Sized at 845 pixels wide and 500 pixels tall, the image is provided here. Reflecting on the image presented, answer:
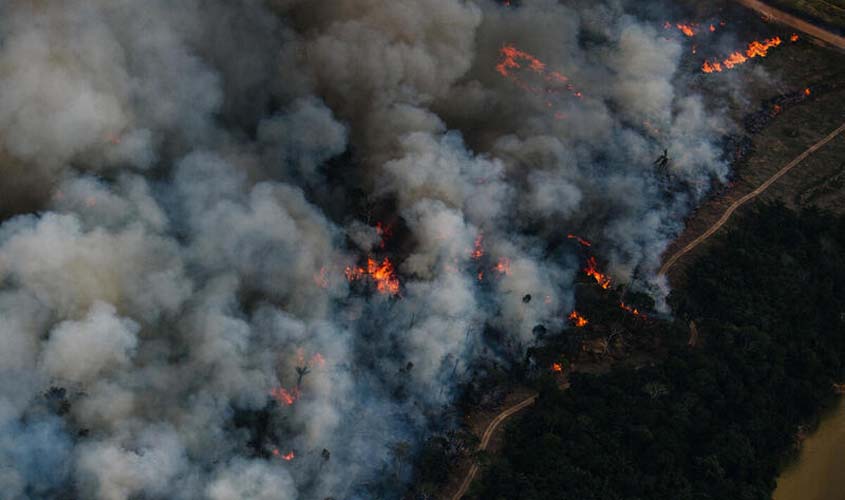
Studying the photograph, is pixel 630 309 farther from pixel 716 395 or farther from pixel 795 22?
pixel 795 22

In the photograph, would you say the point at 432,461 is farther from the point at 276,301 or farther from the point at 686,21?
the point at 686,21

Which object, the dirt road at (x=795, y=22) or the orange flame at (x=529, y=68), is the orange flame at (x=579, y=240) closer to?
the orange flame at (x=529, y=68)

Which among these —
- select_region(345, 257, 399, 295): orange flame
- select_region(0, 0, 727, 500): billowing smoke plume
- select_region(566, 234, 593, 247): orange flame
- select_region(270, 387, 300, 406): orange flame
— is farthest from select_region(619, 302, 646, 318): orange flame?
select_region(270, 387, 300, 406): orange flame

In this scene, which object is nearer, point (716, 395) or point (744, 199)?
point (716, 395)

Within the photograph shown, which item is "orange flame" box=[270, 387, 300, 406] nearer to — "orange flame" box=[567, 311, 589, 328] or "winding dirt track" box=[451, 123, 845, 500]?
"winding dirt track" box=[451, 123, 845, 500]

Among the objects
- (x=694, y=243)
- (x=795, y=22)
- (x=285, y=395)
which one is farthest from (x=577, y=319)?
(x=795, y=22)
